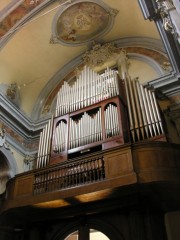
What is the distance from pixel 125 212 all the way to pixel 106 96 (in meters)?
2.94

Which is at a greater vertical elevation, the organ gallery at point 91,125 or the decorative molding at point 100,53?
the decorative molding at point 100,53

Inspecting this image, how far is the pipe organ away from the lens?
6.07 m

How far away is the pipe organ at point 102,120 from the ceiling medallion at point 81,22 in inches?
87.2

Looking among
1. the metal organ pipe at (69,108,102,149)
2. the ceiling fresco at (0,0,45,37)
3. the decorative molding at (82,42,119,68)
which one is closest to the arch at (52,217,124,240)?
the metal organ pipe at (69,108,102,149)

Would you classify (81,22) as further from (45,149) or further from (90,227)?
Result: (90,227)

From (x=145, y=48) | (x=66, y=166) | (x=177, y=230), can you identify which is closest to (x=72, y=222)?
(x=66, y=166)

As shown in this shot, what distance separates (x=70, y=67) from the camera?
10.1 meters

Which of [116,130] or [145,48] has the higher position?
[145,48]

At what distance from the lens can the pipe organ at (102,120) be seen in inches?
239

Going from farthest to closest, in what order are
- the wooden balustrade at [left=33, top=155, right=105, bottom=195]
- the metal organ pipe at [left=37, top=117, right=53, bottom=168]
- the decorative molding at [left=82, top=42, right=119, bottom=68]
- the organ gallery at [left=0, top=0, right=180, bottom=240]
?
the decorative molding at [left=82, top=42, right=119, bottom=68], the metal organ pipe at [left=37, top=117, right=53, bottom=168], the wooden balustrade at [left=33, top=155, right=105, bottom=195], the organ gallery at [left=0, top=0, right=180, bottom=240]

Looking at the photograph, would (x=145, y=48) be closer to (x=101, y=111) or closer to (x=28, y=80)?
(x=101, y=111)

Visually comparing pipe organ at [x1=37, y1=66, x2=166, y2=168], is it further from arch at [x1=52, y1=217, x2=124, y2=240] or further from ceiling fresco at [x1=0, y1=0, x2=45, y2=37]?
ceiling fresco at [x1=0, y1=0, x2=45, y2=37]

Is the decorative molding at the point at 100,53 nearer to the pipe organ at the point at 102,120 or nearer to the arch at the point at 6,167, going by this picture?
the pipe organ at the point at 102,120

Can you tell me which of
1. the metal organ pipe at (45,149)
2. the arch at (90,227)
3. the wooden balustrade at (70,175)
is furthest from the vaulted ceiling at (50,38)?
the arch at (90,227)
